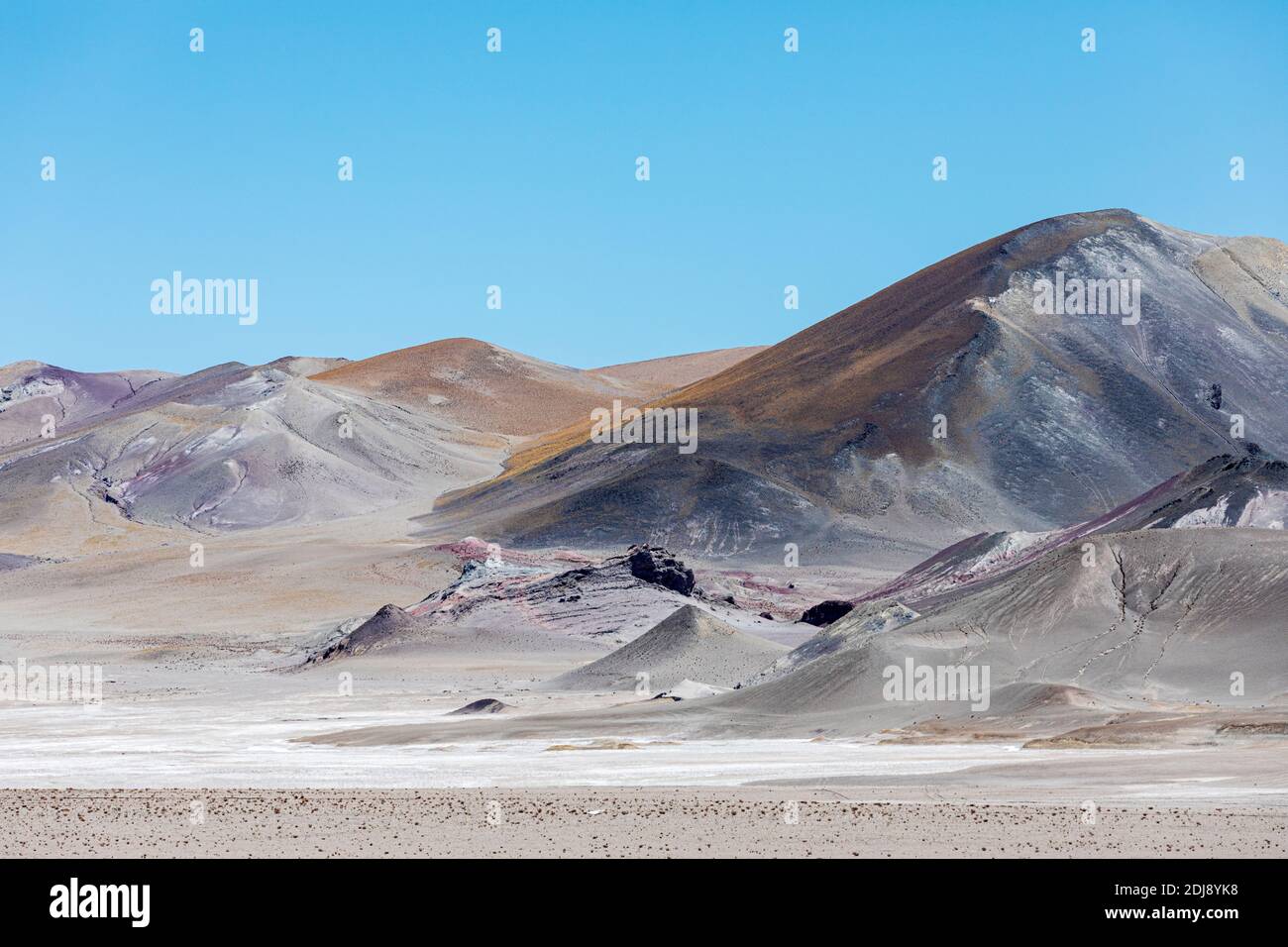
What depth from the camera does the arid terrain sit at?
64.4 feet

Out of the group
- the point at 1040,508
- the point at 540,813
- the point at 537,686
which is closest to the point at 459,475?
the point at 1040,508

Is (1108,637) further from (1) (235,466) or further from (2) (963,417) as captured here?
(1) (235,466)

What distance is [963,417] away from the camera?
110m

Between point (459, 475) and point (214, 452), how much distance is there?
21581 mm

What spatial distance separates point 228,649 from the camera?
223ft

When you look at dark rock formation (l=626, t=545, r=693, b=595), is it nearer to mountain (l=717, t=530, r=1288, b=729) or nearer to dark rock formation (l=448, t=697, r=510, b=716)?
dark rock formation (l=448, t=697, r=510, b=716)

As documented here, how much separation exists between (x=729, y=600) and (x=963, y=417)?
44.6 m

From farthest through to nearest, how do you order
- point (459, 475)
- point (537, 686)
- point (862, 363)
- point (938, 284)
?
point (459, 475), point (938, 284), point (862, 363), point (537, 686)

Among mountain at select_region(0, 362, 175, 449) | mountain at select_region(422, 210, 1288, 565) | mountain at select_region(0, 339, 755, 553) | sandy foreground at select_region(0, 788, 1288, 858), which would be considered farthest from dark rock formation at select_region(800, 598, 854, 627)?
mountain at select_region(0, 362, 175, 449)

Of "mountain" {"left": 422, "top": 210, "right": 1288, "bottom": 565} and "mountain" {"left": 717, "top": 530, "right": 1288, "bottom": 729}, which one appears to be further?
"mountain" {"left": 422, "top": 210, "right": 1288, "bottom": 565}


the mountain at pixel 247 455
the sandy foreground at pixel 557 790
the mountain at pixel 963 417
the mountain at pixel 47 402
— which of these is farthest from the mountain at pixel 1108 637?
the mountain at pixel 47 402

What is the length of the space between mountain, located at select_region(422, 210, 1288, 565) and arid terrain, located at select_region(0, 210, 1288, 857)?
32 cm

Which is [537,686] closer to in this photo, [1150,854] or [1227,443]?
[1150,854]
